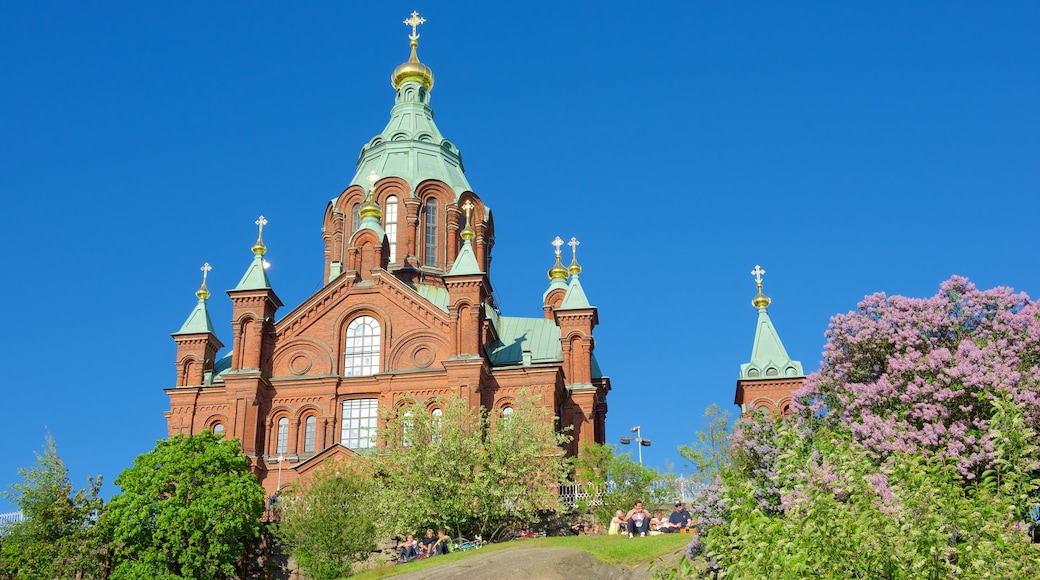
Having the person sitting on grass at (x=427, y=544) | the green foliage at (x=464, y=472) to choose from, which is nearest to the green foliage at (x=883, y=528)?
the person sitting on grass at (x=427, y=544)

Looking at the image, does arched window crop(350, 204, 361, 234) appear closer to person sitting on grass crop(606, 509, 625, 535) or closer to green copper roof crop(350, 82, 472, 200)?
green copper roof crop(350, 82, 472, 200)

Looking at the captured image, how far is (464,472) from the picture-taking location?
41.3 meters

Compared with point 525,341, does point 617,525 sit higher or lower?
lower

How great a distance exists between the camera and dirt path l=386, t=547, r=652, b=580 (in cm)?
3150

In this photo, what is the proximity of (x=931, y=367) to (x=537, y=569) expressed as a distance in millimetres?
12593

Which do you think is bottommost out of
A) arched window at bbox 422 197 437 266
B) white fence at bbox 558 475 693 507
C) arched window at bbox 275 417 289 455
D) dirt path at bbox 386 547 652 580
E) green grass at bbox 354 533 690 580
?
dirt path at bbox 386 547 652 580

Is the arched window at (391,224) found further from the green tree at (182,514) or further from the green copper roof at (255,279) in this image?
the green tree at (182,514)

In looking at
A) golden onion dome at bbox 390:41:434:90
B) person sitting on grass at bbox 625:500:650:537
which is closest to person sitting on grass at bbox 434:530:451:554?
person sitting on grass at bbox 625:500:650:537

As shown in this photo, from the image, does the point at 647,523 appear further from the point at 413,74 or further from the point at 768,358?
the point at 413,74

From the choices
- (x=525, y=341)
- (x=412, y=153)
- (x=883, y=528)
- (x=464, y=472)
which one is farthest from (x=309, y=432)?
(x=883, y=528)

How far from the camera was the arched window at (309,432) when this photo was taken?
52031mm

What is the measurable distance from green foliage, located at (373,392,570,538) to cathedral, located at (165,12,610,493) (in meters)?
2.94

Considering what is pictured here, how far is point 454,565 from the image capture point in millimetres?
33188

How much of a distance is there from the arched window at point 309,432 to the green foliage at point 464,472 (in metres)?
7.94
